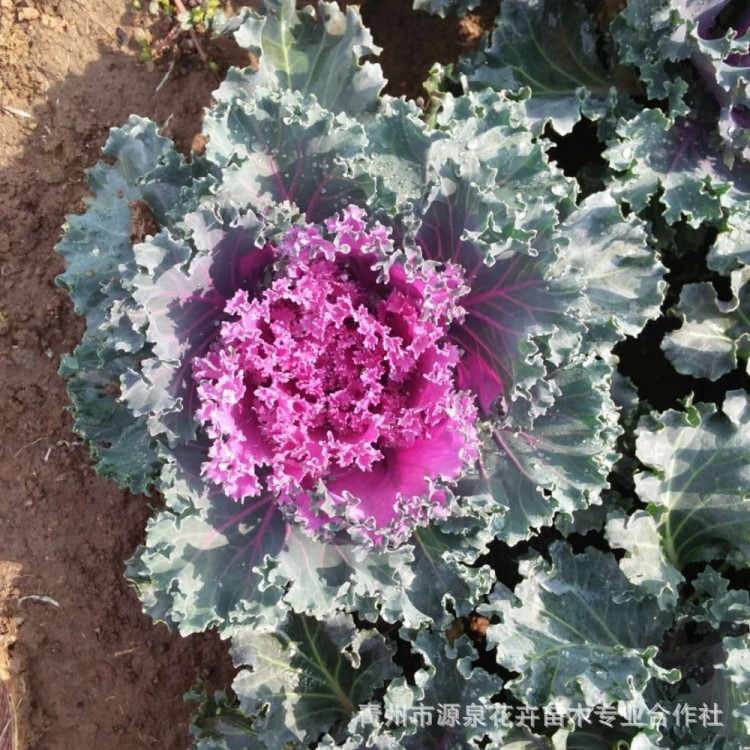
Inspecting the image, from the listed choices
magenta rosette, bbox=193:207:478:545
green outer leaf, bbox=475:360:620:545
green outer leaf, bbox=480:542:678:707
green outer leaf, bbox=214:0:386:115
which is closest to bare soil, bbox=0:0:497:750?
green outer leaf, bbox=214:0:386:115

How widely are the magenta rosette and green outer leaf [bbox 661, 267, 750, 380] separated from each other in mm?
1439

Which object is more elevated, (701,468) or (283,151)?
(283,151)

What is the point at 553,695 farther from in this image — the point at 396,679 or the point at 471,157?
the point at 471,157

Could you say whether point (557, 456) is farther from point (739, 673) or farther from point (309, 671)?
point (309, 671)

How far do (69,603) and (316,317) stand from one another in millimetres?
2503

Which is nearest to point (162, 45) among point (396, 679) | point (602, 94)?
point (602, 94)

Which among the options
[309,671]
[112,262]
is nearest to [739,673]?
[309,671]

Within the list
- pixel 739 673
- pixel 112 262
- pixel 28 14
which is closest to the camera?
pixel 739 673

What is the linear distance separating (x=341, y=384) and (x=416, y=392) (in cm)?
30

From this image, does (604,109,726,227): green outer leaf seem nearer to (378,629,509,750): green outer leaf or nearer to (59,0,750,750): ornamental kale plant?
(59,0,750,750): ornamental kale plant

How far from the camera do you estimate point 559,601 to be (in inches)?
158

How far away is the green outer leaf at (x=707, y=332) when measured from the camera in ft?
14.1

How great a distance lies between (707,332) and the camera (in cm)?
434

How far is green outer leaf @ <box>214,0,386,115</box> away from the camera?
12.1 feet
